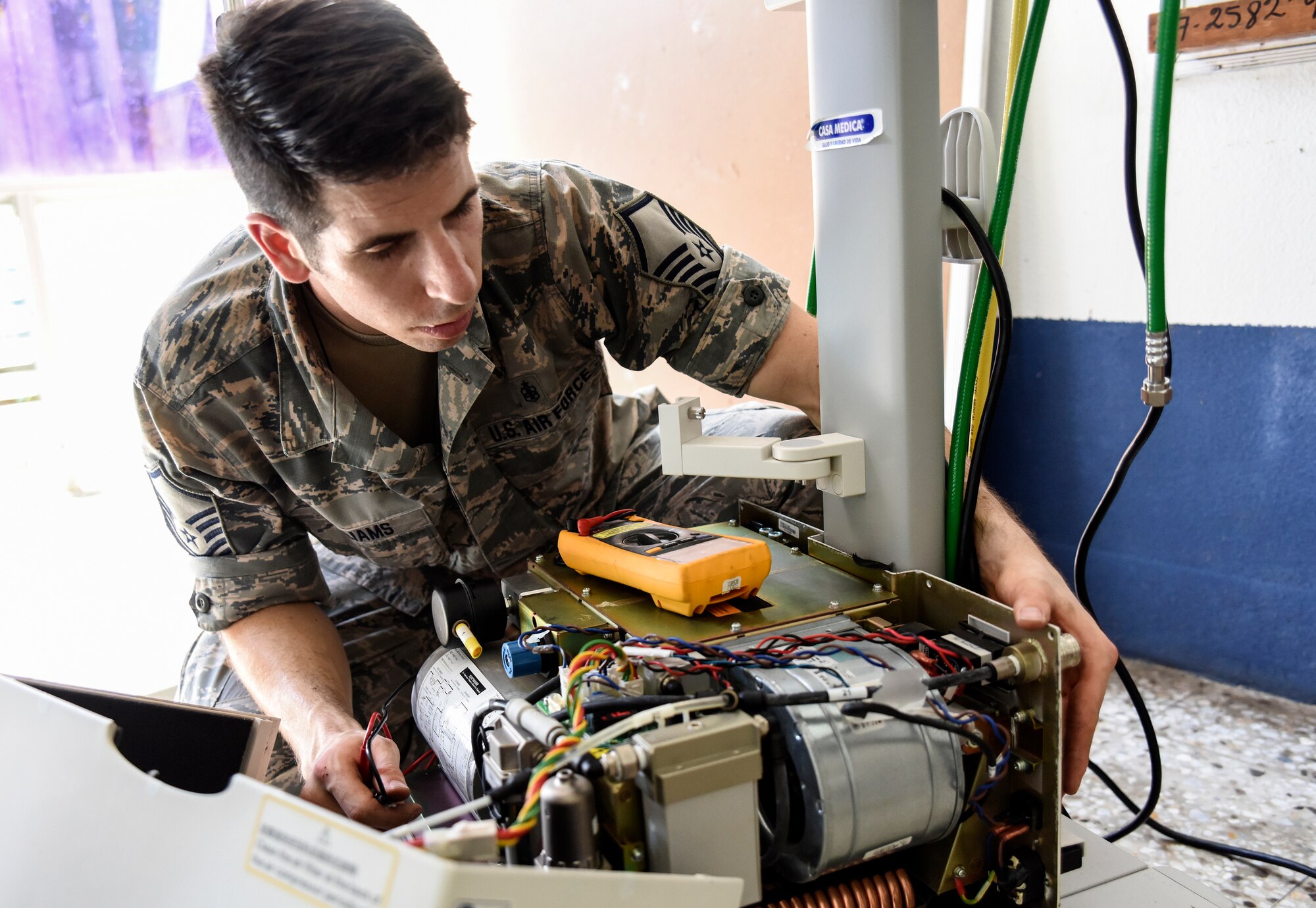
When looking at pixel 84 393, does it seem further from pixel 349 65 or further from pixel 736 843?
pixel 736 843

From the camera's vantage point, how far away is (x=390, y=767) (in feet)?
3.15

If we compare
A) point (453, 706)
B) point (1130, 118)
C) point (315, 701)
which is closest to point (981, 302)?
point (1130, 118)

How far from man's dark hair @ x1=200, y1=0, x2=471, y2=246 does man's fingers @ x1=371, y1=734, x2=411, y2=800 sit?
1.77 ft

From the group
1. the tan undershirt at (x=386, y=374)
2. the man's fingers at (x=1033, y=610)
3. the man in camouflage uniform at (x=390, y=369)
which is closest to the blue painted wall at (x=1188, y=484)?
the man in camouflage uniform at (x=390, y=369)

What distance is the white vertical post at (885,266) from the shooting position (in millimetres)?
866

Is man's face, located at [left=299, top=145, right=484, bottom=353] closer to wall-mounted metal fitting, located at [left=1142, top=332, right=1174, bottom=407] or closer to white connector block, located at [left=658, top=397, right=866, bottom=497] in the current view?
white connector block, located at [left=658, top=397, right=866, bottom=497]

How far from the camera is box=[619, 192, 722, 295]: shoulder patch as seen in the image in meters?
1.31

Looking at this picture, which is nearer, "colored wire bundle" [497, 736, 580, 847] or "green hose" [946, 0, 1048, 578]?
"colored wire bundle" [497, 736, 580, 847]

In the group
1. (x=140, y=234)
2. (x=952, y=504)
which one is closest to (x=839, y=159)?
(x=952, y=504)

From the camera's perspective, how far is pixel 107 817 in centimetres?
67

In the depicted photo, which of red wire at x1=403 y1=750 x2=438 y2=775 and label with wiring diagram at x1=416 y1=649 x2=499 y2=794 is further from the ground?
label with wiring diagram at x1=416 y1=649 x2=499 y2=794

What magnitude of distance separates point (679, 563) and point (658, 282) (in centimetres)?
56

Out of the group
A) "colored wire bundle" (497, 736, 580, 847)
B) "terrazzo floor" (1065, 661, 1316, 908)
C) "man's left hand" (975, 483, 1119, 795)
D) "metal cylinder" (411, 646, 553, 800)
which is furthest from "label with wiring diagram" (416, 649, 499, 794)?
"terrazzo floor" (1065, 661, 1316, 908)

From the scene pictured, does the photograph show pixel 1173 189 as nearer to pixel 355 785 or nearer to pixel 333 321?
pixel 333 321
